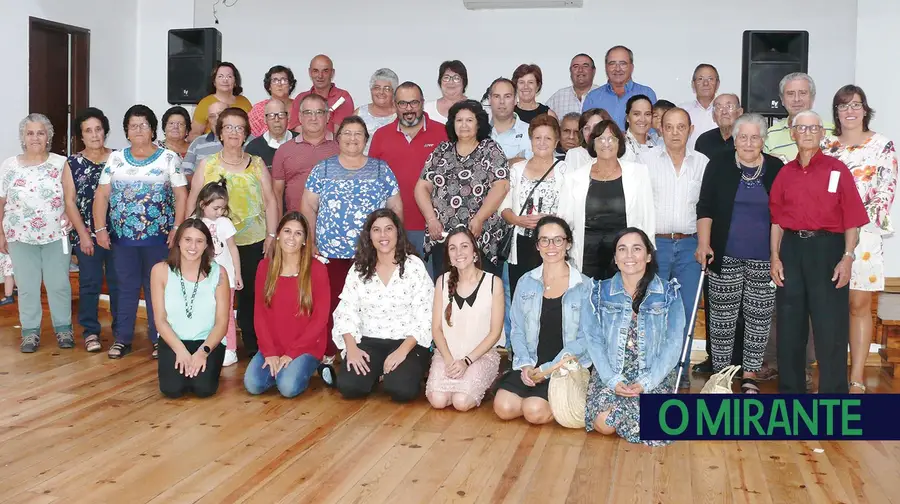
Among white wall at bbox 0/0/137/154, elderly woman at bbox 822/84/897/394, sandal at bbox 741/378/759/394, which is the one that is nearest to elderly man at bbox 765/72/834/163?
elderly woman at bbox 822/84/897/394

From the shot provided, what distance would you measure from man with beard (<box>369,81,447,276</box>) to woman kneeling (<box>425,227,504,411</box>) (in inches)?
25.2

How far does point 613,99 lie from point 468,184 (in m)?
1.41

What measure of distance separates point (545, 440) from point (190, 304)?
5.90 ft

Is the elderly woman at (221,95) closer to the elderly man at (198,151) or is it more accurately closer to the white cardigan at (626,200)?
the elderly man at (198,151)

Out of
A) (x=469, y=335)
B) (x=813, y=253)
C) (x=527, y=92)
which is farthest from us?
(x=527, y=92)

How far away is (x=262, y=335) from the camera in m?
4.34

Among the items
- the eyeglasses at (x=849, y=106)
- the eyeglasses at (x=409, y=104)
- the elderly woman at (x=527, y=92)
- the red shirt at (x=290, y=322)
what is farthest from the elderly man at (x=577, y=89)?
the red shirt at (x=290, y=322)

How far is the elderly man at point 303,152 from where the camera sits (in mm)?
4801

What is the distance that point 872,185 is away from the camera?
13.7 feet

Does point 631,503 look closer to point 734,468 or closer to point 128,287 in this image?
point 734,468

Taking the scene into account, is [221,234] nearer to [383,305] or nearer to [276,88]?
[383,305]

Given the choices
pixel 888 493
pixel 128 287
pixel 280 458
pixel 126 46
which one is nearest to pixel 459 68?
pixel 128 287

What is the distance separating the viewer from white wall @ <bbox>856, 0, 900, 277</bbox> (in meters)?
6.33

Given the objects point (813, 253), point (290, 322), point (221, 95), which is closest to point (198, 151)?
point (221, 95)
